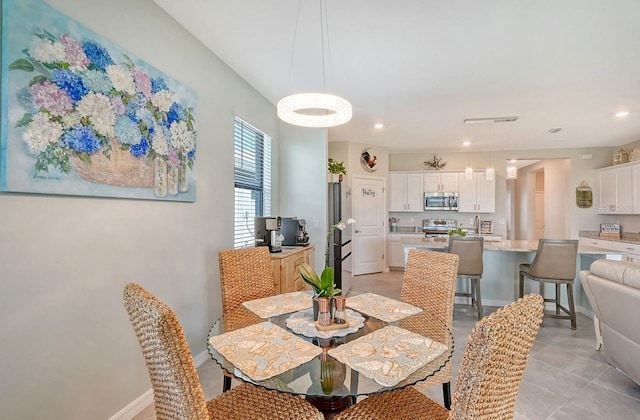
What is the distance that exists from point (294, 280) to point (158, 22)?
8.19 feet

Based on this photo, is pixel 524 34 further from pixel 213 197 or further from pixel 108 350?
pixel 108 350

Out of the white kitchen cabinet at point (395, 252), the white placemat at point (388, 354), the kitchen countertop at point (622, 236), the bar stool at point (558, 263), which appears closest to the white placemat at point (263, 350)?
the white placemat at point (388, 354)

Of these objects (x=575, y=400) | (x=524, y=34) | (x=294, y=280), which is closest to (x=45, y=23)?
(x=294, y=280)

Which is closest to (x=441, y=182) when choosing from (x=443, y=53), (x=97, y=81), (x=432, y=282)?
(x=443, y=53)

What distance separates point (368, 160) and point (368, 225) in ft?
4.29

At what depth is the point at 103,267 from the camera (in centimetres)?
172

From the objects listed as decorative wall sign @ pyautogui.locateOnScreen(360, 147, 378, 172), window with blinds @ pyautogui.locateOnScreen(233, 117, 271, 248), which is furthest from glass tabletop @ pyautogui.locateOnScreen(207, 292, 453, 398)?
decorative wall sign @ pyautogui.locateOnScreen(360, 147, 378, 172)

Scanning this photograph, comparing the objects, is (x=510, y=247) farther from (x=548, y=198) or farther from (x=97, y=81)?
(x=548, y=198)

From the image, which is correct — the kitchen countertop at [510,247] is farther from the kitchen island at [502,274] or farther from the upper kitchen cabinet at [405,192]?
the upper kitchen cabinet at [405,192]

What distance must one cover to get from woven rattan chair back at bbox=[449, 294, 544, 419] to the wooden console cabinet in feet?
7.27

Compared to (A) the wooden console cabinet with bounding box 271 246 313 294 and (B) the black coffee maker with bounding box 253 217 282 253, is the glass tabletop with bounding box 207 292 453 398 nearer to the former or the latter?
(A) the wooden console cabinet with bounding box 271 246 313 294

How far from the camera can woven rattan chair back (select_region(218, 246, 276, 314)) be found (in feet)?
6.62

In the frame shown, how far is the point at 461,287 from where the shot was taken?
421 centimetres

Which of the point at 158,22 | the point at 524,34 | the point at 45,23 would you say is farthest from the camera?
the point at 524,34
